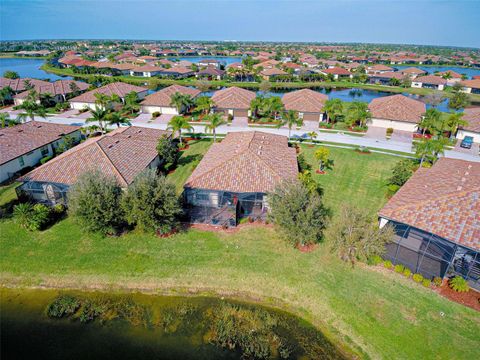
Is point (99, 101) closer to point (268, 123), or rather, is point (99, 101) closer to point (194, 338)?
point (268, 123)

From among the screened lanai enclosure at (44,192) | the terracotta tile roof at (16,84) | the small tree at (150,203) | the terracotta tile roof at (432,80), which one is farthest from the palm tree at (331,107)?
the terracotta tile roof at (432,80)

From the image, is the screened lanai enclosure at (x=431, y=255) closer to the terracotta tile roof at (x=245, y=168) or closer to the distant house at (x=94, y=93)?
the terracotta tile roof at (x=245, y=168)

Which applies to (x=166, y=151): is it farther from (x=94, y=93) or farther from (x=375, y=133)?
(x=375, y=133)

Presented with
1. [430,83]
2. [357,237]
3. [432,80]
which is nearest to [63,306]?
[357,237]

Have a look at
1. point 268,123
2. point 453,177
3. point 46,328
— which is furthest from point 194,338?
point 268,123

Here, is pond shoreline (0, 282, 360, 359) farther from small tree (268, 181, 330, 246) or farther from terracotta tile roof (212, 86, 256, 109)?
terracotta tile roof (212, 86, 256, 109)

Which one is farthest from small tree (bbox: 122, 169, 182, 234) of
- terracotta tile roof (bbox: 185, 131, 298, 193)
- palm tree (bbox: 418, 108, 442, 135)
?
palm tree (bbox: 418, 108, 442, 135)
